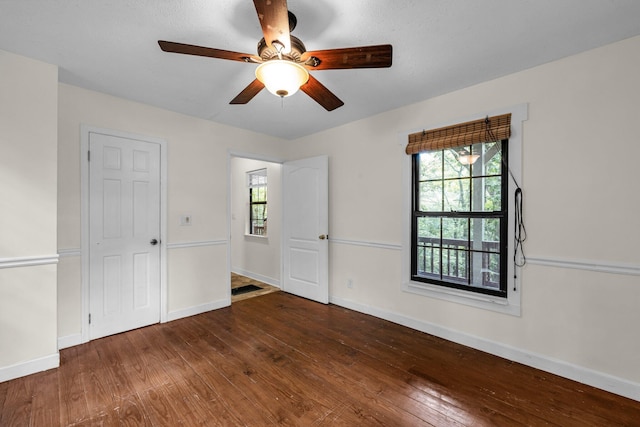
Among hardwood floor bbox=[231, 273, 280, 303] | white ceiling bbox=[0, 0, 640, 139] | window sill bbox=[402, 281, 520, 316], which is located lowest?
hardwood floor bbox=[231, 273, 280, 303]

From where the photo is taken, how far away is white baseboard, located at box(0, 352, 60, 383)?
216 cm

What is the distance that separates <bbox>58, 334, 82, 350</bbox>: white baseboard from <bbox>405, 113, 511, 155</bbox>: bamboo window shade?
3.79 metres

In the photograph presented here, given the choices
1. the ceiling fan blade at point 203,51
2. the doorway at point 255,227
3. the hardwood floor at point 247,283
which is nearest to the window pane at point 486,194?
the ceiling fan blade at point 203,51

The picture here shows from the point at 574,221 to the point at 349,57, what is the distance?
7.00ft

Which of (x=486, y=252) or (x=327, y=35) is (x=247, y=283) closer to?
(x=486, y=252)

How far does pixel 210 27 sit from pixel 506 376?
3.32m

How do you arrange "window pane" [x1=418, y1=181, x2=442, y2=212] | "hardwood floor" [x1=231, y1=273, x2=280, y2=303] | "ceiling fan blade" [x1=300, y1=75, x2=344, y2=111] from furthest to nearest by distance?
"hardwood floor" [x1=231, y1=273, x2=280, y2=303], "window pane" [x1=418, y1=181, x2=442, y2=212], "ceiling fan blade" [x1=300, y1=75, x2=344, y2=111]

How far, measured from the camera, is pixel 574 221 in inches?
87.7

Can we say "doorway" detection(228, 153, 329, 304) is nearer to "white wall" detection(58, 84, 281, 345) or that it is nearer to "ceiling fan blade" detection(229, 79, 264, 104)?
"white wall" detection(58, 84, 281, 345)

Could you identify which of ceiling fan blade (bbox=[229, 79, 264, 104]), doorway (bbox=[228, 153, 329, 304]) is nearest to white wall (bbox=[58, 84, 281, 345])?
doorway (bbox=[228, 153, 329, 304])

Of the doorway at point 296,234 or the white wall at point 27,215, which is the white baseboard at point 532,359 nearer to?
the doorway at point 296,234

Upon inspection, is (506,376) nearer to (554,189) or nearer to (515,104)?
(554,189)

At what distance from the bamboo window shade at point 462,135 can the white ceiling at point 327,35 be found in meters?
0.39

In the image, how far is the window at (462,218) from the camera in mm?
2625
